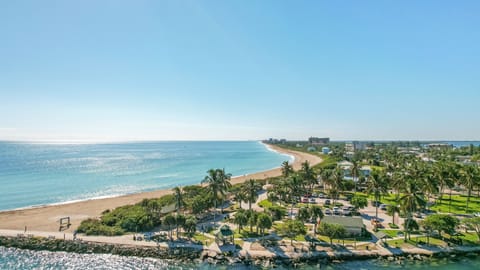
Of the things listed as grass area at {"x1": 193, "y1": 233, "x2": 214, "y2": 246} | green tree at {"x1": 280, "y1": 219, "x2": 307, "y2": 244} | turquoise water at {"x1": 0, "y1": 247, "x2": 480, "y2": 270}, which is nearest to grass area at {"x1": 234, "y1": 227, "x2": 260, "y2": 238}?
grass area at {"x1": 193, "y1": 233, "x2": 214, "y2": 246}

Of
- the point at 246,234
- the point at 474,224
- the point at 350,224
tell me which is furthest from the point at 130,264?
the point at 474,224

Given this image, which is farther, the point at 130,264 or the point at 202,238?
the point at 202,238

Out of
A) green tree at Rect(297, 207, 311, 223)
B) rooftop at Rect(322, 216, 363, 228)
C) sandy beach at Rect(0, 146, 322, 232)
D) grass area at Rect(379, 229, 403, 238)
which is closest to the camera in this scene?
rooftop at Rect(322, 216, 363, 228)

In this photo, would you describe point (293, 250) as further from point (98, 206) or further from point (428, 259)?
point (98, 206)

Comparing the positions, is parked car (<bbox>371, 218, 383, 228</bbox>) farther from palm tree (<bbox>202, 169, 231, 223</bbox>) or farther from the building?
palm tree (<bbox>202, 169, 231, 223</bbox>)

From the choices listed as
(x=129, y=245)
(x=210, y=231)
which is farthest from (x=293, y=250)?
(x=129, y=245)

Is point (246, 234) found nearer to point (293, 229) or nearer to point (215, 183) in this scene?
point (293, 229)
